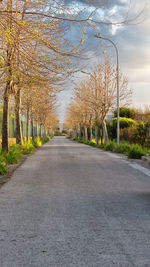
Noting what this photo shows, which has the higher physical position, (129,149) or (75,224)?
(129,149)

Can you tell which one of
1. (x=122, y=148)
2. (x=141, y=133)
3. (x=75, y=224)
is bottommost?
(x=75, y=224)

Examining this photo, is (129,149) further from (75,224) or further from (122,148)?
(75,224)

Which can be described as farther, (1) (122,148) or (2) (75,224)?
(1) (122,148)

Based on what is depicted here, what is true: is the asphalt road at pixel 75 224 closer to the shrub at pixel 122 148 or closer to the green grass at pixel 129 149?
the green grass at pixel 129 149

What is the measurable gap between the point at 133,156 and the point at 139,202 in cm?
1065

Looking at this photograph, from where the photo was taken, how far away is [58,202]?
249 inches

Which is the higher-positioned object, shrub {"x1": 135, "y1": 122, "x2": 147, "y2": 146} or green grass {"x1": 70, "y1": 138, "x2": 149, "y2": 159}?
shrub {"x1": 135, "y1": 122, "x2": 147, "y2": 146}

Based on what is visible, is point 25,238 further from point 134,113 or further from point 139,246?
point 134,113

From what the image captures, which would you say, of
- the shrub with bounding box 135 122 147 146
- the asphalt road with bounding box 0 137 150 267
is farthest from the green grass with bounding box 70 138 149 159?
the asphalt road with bounding box 0 137 150 267

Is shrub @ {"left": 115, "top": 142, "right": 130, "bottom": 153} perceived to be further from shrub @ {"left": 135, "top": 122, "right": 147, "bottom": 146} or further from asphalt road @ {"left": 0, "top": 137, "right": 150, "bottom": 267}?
asphalt road @ {"left": 0, "top": 137, "right": 150, "bottom": 267}

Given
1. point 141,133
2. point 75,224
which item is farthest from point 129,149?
point 75,224

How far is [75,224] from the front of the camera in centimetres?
477

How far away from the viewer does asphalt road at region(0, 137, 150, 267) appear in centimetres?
349

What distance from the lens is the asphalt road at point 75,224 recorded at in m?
3.49
